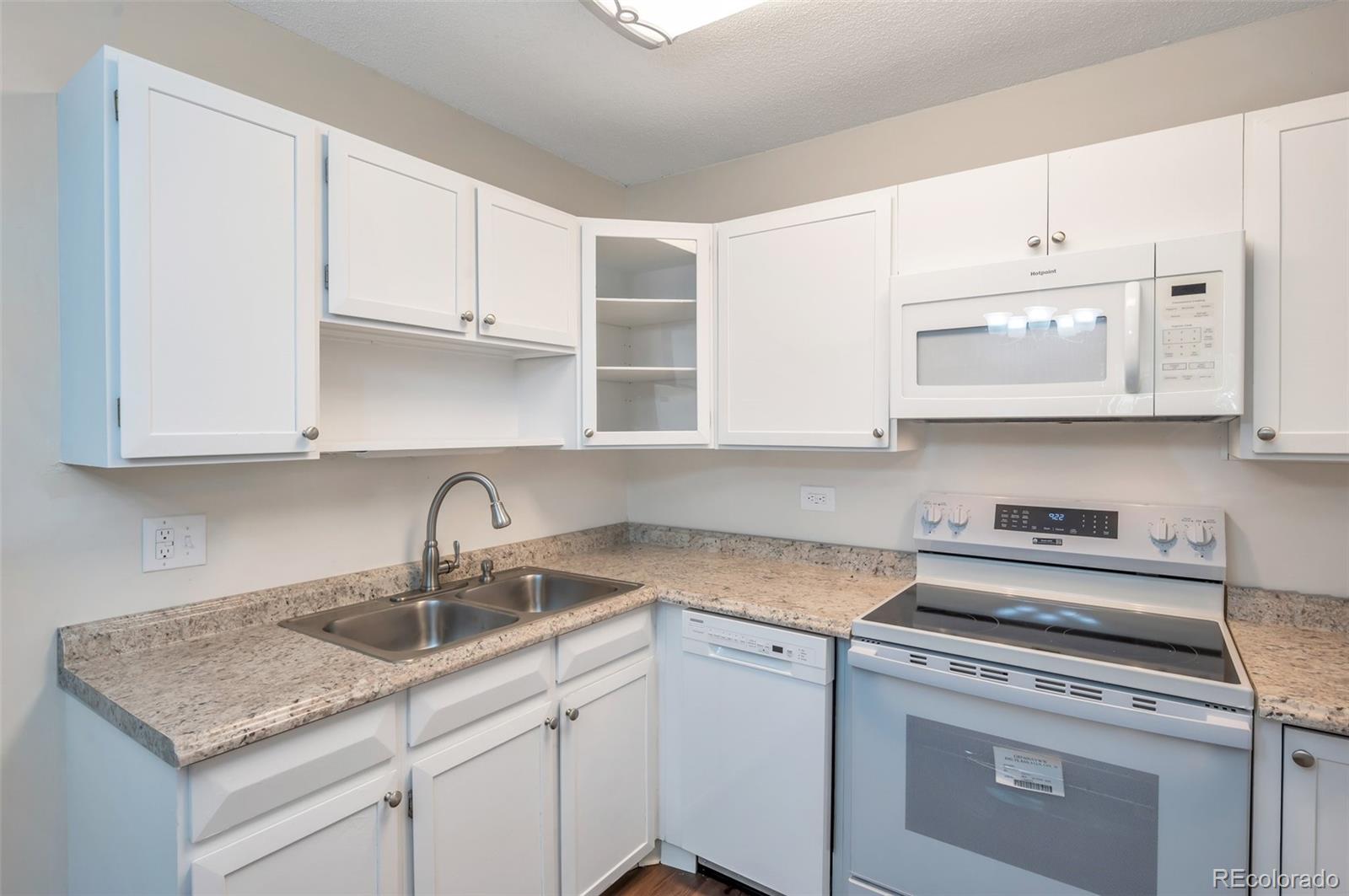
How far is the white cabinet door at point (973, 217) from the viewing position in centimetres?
172

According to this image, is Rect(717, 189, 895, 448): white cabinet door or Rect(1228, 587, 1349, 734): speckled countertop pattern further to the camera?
Rect(717, 189, 895, 448): white cabinet door

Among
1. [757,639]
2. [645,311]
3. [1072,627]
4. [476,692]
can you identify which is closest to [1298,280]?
[1072,627]

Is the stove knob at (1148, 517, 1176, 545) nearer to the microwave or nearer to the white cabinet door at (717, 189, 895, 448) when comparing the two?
the microwave

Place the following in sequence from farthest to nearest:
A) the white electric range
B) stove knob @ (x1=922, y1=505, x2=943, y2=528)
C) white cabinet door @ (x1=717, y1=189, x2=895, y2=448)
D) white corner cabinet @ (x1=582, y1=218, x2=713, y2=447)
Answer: white corner cabinet @ (x1=582, y1=218, x2=713, y2=447) → stove knob @ (x1=922, y1=505, x2=943, y2=528) → white cabinet door @ (x1=717, y1=189, x2=895, y2=448) → the white electric range

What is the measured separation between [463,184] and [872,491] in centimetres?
163

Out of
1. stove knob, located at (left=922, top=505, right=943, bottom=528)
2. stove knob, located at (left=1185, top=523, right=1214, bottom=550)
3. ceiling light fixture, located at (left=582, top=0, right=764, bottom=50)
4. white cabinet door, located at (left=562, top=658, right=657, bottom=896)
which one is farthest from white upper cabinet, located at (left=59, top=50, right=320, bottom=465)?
stove knob, located at (left=1185, top=523, right=1214, bottom=550)

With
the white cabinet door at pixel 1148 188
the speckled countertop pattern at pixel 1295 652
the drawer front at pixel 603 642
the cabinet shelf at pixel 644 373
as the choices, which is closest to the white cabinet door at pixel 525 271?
the cabinet shelf at pixel 644 373

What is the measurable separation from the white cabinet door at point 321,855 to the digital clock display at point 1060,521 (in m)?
1.77

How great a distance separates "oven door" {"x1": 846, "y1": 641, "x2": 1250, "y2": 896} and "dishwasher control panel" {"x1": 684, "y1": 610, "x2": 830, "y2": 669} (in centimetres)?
12

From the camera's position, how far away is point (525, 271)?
199cm

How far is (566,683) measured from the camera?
1756 millimetres

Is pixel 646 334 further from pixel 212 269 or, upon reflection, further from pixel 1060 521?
pixel 1060 521

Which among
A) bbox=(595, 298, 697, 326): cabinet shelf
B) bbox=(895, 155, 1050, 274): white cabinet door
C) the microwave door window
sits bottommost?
the microwave door window

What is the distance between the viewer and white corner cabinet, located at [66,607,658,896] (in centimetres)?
112
